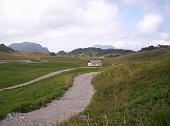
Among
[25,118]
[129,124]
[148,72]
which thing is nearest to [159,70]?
→ [148,72]

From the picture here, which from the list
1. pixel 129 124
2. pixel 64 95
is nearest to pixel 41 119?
pixel 129 124

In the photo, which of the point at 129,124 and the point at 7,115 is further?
the point at 7,115

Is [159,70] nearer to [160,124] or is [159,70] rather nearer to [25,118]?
[25,118]

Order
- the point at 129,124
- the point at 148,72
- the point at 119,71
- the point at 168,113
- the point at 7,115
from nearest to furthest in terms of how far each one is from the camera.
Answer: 1. the point at 168,113
2. the point at 129,124
3. the point at 7,115
4. the point at 148,72
5. the point at 119,71

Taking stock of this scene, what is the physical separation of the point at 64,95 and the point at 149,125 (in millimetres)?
29192

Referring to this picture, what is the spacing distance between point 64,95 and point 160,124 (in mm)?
29475

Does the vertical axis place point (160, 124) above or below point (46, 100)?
above

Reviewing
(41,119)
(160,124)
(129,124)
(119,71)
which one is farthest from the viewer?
(119,71)

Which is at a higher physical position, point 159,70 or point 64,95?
point 159,70

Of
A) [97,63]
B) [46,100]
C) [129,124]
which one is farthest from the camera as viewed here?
[97,63]

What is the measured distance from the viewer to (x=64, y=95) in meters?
37.3

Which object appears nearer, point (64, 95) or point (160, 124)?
point (160, 124)

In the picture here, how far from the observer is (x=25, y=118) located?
2420 cm

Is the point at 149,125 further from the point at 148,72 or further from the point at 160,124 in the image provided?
the point at 148,72
